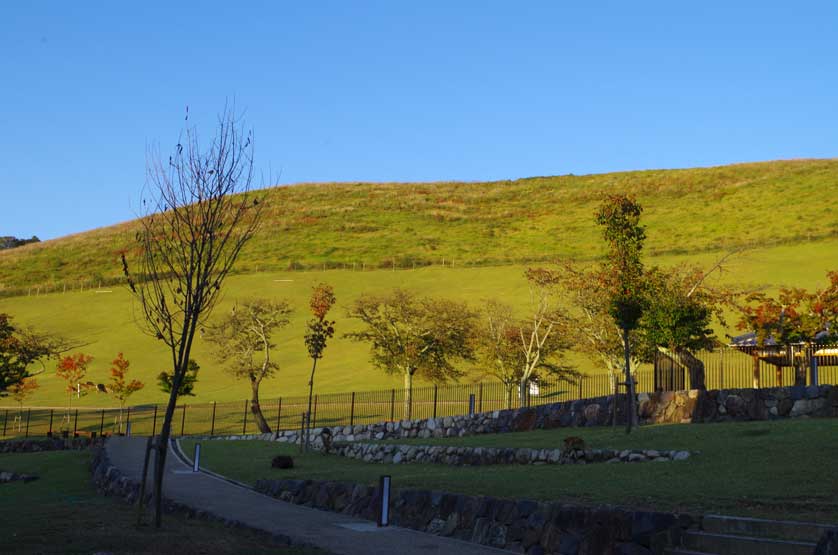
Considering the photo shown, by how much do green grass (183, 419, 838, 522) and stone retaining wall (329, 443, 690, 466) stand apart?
1.90 ft

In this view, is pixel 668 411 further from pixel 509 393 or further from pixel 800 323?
pixel 509 393

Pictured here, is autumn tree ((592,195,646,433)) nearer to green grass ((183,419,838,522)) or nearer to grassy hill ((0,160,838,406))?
green grass ((183,419,838,522))

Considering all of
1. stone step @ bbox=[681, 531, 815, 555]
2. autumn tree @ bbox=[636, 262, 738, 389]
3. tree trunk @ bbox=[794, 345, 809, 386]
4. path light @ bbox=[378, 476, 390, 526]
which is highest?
autumn tree @ bbox=[636, 262, 738, 389]

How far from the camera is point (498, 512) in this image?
13695 mm

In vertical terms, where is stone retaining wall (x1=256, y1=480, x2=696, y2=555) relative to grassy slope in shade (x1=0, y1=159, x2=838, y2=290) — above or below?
below

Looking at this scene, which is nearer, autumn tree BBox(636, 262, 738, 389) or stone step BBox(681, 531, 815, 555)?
stone step BBox(681, 531, 815, 555)

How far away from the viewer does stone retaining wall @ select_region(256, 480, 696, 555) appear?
11.4 m

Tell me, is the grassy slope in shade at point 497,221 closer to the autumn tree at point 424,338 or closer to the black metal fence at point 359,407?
the black metal fence at point 359,407

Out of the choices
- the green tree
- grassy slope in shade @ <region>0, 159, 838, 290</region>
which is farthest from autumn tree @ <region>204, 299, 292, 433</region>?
grassy slope in shade @ <region>0, 159, 838, 290</region>

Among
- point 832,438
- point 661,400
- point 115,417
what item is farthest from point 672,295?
point 115,417

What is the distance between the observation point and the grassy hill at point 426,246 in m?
70.1

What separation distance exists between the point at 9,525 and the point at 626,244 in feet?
63.7

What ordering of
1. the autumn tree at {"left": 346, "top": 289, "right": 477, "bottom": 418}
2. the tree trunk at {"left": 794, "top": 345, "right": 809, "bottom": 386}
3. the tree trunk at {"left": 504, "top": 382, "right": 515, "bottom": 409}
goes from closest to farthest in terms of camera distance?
1. the tree trunk at {"left": 794, "top": 345, "right": 809, "bottom": 386}
2. the tree trunk at {"left": 504, "top": 382, "right": 515, "bottom": 409}
3. the autumn tree at {"left": 346, "top": 289, "right": 477, "bottom": 418}

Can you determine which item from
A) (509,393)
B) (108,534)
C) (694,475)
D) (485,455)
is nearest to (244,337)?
(509,393)
